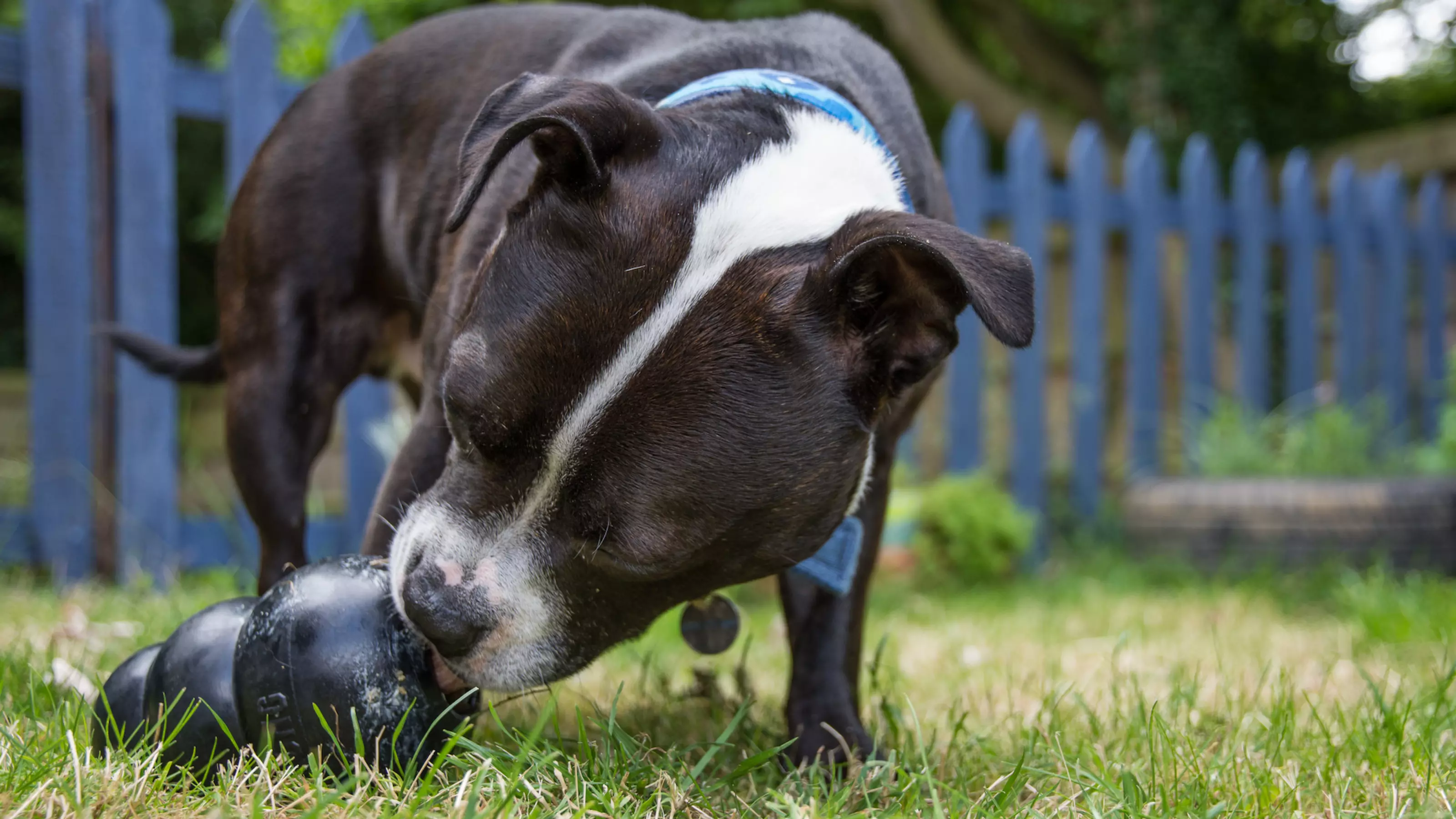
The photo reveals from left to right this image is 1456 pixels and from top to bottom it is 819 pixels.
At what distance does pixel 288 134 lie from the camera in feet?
10.3

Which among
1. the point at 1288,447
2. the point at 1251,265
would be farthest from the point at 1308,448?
the point at 1251,265

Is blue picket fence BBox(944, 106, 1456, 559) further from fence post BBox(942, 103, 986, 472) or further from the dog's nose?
the dog's nose

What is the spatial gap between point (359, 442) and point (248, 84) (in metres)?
1.53

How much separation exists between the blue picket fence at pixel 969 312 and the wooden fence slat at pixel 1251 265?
0.04 ft

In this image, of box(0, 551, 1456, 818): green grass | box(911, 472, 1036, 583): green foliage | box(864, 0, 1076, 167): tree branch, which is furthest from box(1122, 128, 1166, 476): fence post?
box(864, 0, 1076, 167): tree branch

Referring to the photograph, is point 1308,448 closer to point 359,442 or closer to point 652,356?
point 359,442

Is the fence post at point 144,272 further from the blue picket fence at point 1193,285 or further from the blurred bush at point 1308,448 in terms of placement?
the blurred bush at point 1308,448

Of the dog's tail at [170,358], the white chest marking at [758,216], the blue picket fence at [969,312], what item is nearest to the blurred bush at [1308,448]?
the blue picket fence at [969,312]

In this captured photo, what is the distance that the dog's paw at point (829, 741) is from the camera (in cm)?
→ 243

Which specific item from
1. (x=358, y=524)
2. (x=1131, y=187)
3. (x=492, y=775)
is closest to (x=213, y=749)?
(x=492, y=775)

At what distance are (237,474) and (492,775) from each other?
1463 millimetres

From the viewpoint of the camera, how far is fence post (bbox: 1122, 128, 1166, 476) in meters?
6.61

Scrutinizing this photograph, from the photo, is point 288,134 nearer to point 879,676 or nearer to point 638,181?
point 638,181

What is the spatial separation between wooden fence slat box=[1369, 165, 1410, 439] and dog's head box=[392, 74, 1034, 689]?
6.72 m
